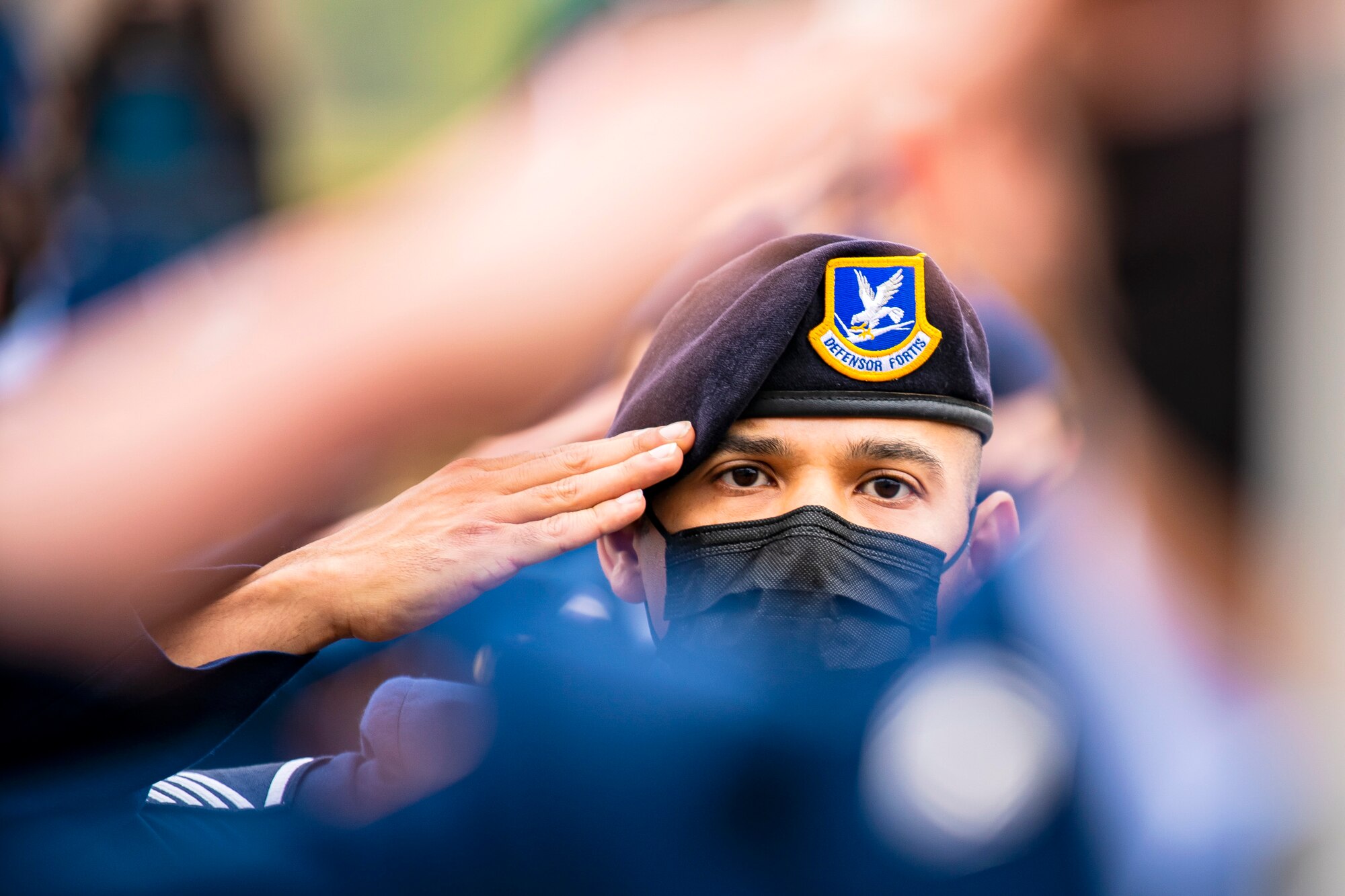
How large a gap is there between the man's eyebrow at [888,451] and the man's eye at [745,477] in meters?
0.12

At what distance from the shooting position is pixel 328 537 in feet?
4.78

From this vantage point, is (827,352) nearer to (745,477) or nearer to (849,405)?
(849,405)

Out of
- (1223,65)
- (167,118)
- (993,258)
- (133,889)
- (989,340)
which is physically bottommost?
(133,889)

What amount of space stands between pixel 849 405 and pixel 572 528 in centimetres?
41

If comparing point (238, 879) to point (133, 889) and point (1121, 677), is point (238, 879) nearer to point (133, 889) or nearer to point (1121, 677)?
point (133, 889)

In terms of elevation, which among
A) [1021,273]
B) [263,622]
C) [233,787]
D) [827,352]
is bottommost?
[233,787]

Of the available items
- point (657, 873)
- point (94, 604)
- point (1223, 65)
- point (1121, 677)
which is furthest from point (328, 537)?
point (1223, 65)

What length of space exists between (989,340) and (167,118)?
127 centimetres

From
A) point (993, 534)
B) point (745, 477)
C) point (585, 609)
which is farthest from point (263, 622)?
point (993, 534)

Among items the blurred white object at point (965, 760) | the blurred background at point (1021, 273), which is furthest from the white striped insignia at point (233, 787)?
the blurred white object at point (965, 760)

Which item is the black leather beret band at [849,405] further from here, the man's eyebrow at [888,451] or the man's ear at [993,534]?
the man's ear at [993,534]

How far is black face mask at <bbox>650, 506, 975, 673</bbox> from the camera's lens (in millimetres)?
1395

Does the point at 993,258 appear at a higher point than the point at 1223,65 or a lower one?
lower

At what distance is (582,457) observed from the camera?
1428mm
